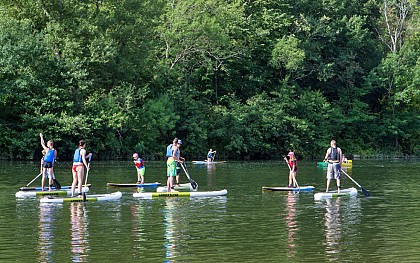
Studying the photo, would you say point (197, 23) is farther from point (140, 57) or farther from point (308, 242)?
point (308, 242)

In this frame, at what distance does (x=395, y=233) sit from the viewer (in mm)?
19531

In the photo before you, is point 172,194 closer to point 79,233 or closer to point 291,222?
point 291,222

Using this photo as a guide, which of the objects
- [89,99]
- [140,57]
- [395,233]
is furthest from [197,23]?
[395,233]

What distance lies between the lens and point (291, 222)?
21.6 meters

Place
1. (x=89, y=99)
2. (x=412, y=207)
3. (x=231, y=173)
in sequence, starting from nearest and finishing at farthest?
(x=412, y=207)
(x=231, y=173)
(x=89, y=99)

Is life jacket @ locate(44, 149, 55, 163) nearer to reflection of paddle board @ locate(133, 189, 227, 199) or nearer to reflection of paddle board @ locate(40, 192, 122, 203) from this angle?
reflection of paddle board @ locate(40, 192, 122, 203)

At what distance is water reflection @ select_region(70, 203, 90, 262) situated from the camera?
16.5 m

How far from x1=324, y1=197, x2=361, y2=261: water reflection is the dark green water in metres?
0.02

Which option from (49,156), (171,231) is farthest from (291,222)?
(49,156)

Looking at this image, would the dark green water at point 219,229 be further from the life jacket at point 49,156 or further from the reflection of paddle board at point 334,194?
the life jacket at point 49,156

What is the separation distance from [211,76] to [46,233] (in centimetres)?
5473

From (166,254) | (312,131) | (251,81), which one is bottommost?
(166,254)

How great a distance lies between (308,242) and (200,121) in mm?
49139

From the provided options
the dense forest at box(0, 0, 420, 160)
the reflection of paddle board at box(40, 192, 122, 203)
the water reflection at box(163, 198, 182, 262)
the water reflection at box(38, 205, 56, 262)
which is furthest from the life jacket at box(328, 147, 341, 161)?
the dense forest at box(0, 0, 420, 160)
